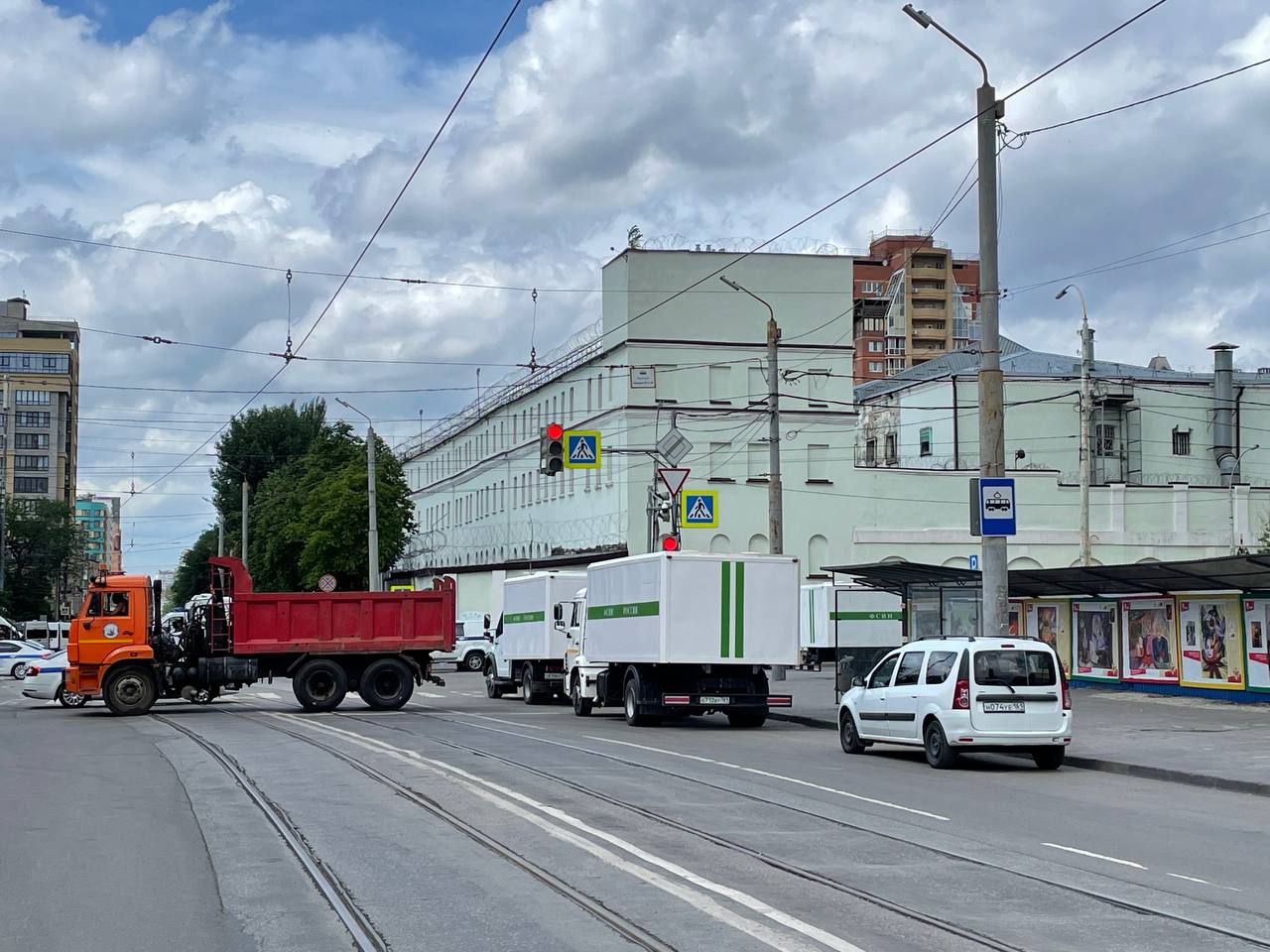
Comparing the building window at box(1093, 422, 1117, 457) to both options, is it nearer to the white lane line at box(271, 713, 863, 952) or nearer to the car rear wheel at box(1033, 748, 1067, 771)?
the car rear wheel at box(1033, 748, 1067, 771)

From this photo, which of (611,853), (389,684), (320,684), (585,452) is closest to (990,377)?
(611,853)

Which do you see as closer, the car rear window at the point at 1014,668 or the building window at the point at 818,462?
the car rear window at the point at 1014,668

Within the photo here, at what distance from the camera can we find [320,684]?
109ft

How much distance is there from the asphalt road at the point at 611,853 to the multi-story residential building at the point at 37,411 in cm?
13987

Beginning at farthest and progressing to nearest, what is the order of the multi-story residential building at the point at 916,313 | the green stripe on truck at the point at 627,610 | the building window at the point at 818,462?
the multi-story residential building at the point at 916,313, the building window at the point at 818,462, the green stripe on truck at the point at 627,610

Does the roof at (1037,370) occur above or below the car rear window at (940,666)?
above

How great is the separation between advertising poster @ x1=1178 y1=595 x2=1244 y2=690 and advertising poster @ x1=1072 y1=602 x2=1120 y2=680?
8.16 feet

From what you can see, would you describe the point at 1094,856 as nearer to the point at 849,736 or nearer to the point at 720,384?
the point at 849,736

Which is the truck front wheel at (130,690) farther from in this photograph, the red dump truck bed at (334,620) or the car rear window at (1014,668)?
the car rear window at (1014,668)

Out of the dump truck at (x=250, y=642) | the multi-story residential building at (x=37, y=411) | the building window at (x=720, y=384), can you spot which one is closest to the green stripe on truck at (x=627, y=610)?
the dump truck at (x=250, y=642)

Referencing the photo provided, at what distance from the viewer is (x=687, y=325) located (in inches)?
2685

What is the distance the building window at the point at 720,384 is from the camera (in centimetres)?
6888

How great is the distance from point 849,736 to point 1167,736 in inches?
190

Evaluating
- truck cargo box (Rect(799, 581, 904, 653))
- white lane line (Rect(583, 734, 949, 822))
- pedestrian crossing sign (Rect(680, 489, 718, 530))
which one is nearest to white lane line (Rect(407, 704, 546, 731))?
white lane line (Rect(583, 734, 949, 822))
